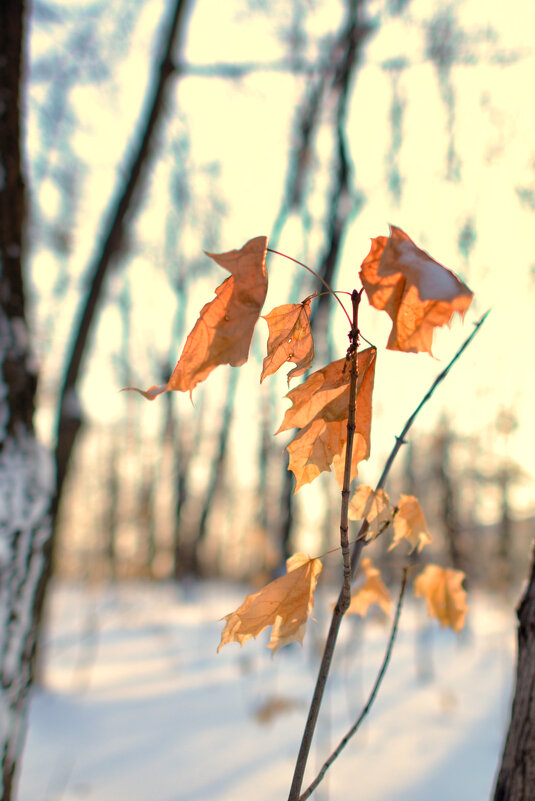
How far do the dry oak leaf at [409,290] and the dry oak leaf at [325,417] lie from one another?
114 millimetres

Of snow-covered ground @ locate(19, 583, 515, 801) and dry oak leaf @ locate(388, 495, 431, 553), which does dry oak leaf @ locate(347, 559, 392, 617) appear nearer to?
dry oak leaf @ locate(388, 495, 431, 553)

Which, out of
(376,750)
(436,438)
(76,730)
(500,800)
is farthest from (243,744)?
(436,438)

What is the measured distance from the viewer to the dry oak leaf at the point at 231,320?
0.66 metres

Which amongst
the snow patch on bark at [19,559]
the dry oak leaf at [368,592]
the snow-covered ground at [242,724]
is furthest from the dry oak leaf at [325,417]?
the snow-covered ground at [242,724]

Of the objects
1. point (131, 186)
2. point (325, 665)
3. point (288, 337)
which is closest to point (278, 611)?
point (325, 665)

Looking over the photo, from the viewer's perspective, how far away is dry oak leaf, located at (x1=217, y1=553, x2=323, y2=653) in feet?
2.35

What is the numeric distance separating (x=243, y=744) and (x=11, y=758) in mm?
1893

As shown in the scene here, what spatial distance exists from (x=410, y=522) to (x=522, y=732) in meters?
0.51

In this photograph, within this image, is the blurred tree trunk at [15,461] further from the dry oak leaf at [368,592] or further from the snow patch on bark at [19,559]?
the dry oak leaf at [368,592]

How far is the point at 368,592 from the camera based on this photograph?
1093mm

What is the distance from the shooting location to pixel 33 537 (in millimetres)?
1713

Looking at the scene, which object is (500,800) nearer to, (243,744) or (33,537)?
(33,537)

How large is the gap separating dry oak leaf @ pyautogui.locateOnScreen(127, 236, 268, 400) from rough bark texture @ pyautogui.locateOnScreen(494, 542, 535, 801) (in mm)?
842

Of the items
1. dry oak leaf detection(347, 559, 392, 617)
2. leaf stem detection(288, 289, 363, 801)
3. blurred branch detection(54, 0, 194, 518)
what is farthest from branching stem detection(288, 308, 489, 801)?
blurred branch detection(54, 0, 194, 518)
